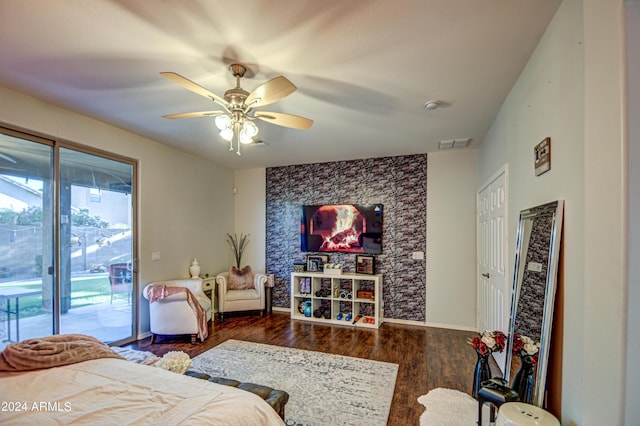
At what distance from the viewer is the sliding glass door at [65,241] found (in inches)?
112

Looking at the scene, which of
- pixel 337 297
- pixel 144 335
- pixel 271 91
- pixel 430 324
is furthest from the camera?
pixel 337 297

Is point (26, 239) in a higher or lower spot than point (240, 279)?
higher

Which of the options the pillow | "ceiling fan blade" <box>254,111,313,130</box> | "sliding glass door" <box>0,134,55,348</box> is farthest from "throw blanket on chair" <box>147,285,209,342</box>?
"ceiling fan blade" <box>254,111,313,130</box>

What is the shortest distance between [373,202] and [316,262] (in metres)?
1.43

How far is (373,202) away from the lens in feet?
16.9

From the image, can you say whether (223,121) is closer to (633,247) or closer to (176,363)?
(176,363)

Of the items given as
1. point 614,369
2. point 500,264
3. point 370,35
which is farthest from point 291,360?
point 370,35

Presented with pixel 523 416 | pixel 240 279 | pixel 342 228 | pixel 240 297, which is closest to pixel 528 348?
pixel 523 416

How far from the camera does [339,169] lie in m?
5.40

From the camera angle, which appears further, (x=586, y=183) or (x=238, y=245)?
(x=238, y=245)

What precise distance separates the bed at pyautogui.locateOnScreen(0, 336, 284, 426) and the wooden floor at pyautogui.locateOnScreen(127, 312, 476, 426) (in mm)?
1474

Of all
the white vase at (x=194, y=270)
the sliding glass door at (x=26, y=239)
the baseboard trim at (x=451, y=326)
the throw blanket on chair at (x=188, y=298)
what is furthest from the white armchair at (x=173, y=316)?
the baseboard trim at (x=451, y=326)

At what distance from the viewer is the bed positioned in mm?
1282

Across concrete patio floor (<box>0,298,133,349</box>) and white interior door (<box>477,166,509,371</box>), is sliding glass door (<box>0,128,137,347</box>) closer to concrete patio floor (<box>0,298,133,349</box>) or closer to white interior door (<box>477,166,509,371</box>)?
concrete patio floor (<box>0,298,133,349</box>)
